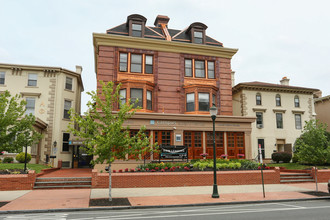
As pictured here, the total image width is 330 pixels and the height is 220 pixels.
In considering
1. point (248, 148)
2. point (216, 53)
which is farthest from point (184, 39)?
point (248, 148)

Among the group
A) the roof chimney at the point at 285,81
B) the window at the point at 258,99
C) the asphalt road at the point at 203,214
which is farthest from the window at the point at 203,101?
the roof chimney at the point at 285,81

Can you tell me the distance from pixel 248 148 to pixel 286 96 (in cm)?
1473

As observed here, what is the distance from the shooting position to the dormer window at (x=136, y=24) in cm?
2503

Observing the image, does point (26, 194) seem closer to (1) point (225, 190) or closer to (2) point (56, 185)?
(2) point (56, 185)

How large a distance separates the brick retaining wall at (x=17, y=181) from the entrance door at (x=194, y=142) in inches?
477

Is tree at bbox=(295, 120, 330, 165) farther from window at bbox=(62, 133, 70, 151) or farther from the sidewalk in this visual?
window at bbox=(62, 133, 70, 151)

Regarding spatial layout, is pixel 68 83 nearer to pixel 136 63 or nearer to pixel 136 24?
pixel 136 63

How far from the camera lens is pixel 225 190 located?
15430mm

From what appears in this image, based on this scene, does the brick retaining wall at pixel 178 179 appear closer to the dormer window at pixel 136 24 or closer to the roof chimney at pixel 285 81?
the dormer window at pixel 136 24

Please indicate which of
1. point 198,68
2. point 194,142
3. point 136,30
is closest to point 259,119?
point 198,68

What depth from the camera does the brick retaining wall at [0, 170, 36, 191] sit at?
48.5 ft

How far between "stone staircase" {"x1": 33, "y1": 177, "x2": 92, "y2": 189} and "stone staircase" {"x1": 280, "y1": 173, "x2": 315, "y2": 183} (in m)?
13.3

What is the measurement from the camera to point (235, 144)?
78.9 feet

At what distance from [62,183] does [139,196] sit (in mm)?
5333
